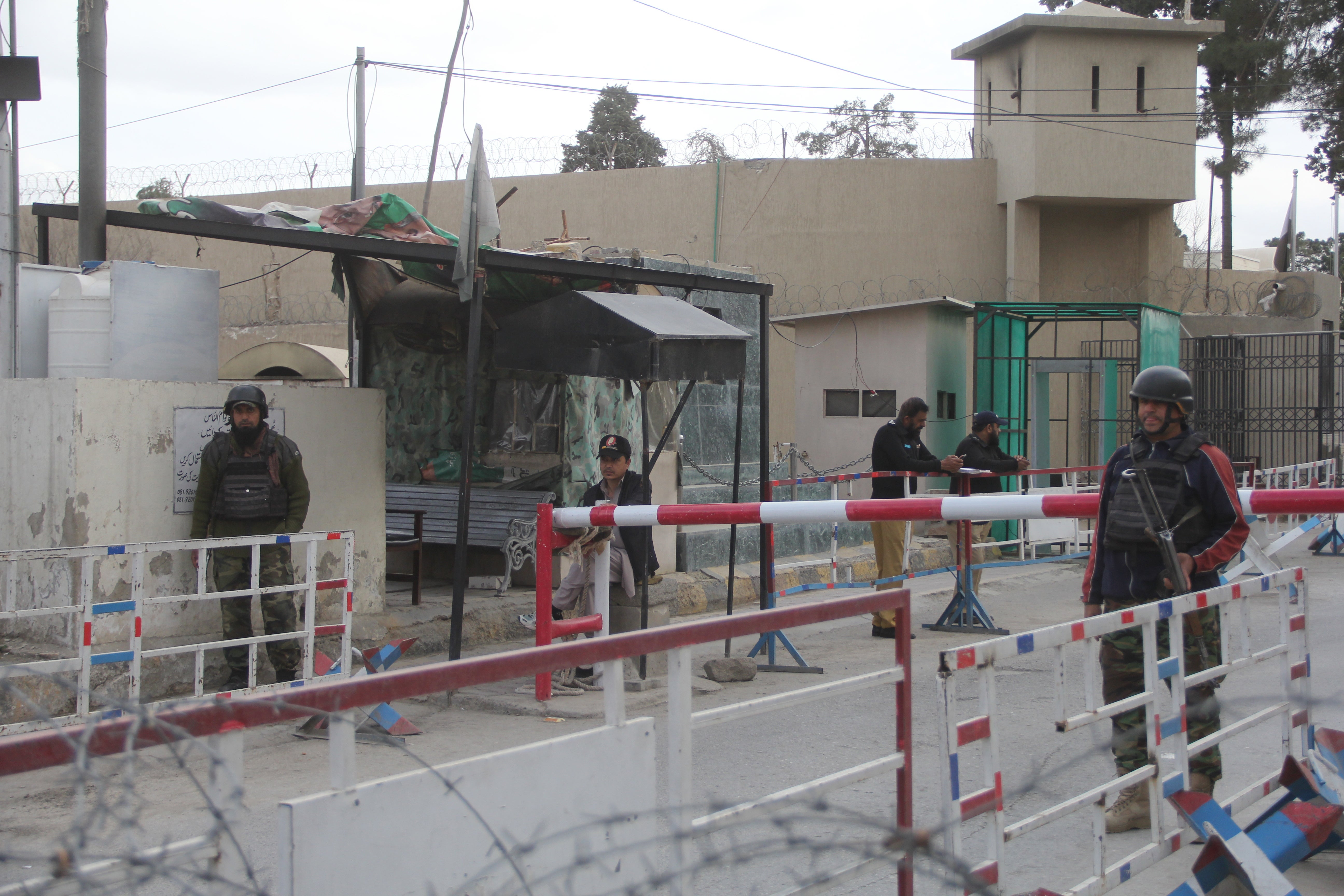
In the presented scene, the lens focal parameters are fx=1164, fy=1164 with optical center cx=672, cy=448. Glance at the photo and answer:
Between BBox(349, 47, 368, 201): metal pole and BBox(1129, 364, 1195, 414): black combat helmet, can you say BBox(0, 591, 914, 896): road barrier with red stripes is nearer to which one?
BBox(1129, 364, 1195, 414): black combat helmet

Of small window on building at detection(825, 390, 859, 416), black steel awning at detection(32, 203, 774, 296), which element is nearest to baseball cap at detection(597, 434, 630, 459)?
black steel awning at detection(32, 203, 774, 296)

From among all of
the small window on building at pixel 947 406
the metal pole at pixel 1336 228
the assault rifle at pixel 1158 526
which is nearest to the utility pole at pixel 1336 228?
the metal pole at pixel 1336 228

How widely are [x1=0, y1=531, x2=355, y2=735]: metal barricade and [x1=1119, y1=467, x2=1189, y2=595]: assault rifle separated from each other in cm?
417

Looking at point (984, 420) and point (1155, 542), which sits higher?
point (984, 420)

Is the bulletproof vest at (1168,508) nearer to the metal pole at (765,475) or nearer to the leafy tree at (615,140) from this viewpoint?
the metal pole at (765,475)

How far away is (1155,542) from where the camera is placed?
15.2 ft

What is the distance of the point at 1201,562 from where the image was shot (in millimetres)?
4645

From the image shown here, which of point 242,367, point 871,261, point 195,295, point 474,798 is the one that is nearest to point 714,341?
point 195,295

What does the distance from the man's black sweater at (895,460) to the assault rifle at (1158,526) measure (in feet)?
15.4

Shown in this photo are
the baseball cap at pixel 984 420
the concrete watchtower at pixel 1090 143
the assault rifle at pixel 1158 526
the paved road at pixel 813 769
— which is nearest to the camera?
the paved road at pixel 813 769

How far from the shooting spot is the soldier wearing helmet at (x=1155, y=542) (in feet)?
15.0

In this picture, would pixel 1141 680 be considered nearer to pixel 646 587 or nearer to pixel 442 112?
pixel 646 587

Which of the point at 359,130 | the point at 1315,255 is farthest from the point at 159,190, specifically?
the point at 1315,255

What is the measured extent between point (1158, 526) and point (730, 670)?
3.50m
